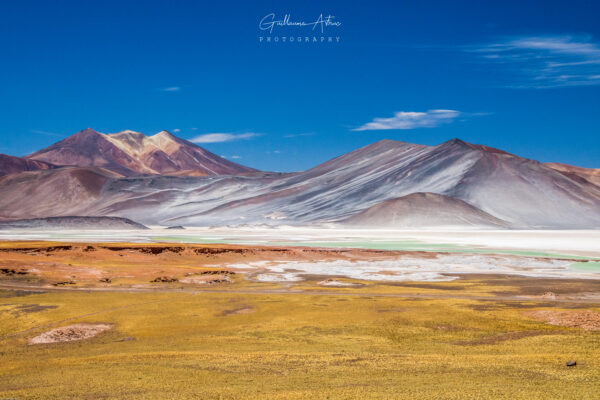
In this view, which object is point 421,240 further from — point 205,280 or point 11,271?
point 11,271

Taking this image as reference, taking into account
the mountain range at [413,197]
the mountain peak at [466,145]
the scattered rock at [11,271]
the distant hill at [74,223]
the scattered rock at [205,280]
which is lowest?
the scattered rock at [205,280]

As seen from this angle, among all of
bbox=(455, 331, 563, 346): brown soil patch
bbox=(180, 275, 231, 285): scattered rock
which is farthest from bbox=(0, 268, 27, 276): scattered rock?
bbox=(455, 331, 563, 346): brown soil patch

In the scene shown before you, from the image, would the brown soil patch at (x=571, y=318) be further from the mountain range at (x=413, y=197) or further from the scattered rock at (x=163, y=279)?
the mountain range at (x=413, y=197)

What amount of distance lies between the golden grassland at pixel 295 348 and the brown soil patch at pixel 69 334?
383mm

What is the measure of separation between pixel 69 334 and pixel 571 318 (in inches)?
604

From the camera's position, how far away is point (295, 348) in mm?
15602

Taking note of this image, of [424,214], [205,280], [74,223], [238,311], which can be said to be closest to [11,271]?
[205,280]

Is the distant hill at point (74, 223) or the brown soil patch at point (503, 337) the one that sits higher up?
the distant hill at point (74, 223)

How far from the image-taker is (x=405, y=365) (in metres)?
13.1

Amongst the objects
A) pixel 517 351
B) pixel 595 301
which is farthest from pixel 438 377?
pixel 595 301

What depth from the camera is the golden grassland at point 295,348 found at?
11211 millimetres

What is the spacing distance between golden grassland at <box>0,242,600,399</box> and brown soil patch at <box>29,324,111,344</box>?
383 mm

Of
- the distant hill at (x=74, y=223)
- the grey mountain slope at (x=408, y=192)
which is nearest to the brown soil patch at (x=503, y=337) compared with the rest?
the distant hill at (x=74, y=223)

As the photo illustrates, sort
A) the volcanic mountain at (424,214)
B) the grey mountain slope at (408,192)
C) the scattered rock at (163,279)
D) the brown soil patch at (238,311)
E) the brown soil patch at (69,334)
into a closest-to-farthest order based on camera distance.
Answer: the brown soil patch at (69,334) < the brown soil patch at (238,311) < the scattered rock at (163,279) < the volcanic mountain at (424,214) < the grey mountain slope at (408,192)
